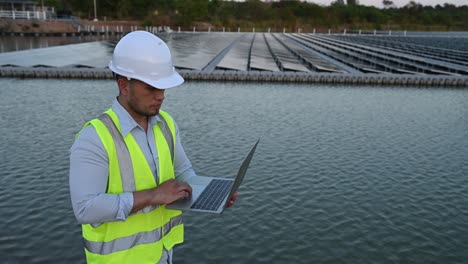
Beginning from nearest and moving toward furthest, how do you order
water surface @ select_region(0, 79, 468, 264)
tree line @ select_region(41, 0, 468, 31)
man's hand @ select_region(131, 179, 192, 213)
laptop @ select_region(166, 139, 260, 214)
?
man's hand @ select_region(131, 179, 192, 213) < laptop @ select_region(166, 139, 260, 214) < water surface @ select_region(0, 79, 468, 264) < tree line @ select_region(41, 0, 468, 31)

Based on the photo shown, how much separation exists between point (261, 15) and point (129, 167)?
9927cm

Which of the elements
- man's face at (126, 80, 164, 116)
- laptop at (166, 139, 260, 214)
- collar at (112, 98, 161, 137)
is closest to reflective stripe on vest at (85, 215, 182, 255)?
laptop at (166, 139, 260, 214)

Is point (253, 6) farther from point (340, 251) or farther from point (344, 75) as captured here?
point (340, 251)

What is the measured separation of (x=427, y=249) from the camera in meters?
7.06

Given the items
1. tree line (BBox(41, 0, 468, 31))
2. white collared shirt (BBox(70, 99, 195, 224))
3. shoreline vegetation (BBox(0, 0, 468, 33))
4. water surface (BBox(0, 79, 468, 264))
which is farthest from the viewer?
tree line (BBox(41, 0, 468, 31))

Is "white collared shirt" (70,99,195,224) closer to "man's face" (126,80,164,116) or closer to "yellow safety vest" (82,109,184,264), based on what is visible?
"yellow safety vest" (82,109,184,264)

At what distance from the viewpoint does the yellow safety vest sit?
7.32 ft

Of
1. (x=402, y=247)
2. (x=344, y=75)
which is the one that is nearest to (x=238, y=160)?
(x=402, y=247)

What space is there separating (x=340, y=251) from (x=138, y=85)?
5.59 m

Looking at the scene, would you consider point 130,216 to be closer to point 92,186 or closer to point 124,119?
point 92,186

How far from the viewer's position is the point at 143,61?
7.37ft

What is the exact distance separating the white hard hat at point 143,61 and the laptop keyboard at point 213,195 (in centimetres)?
73

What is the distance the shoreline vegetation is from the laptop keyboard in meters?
67.2

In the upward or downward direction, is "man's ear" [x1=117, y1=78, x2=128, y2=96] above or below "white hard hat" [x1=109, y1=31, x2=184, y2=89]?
below
